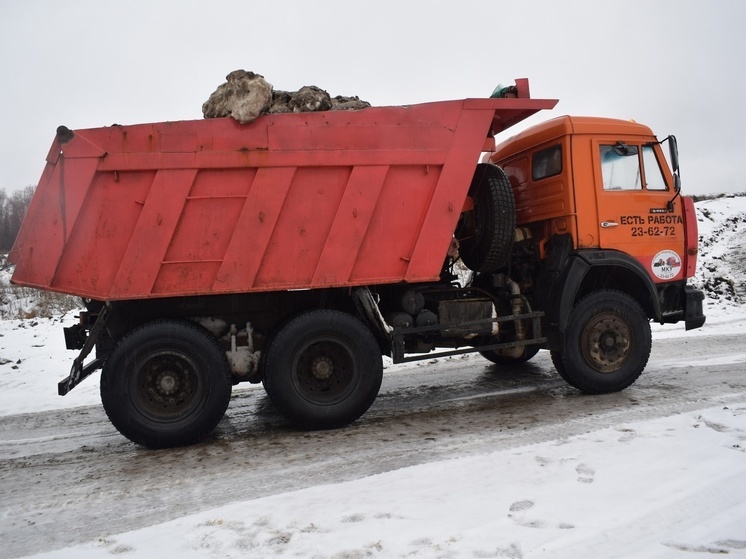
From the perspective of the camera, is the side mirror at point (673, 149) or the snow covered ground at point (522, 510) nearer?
the snow covered ground at point (522, 510)

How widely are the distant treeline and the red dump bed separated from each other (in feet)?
155

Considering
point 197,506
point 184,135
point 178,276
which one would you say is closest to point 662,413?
point 197,506

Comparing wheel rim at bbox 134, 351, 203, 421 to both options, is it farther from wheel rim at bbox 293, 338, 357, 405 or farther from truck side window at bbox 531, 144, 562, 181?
truck side window at bbox 531, 144, 562, 181

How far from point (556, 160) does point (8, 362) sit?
9328mm

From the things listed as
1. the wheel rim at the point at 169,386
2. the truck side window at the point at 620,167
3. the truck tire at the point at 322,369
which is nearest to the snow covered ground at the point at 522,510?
the truck tire at the point at 322,369

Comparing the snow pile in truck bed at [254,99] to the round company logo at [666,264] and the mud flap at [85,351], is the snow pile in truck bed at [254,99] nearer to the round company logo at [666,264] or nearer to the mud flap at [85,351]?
the mud flap at [85,351]

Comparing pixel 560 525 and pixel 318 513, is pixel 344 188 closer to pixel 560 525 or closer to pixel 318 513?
pixel 318 513

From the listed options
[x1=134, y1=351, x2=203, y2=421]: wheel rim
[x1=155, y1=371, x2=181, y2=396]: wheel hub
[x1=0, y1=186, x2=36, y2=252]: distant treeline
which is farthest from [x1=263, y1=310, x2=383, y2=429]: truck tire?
[x1=0, y1=186, x2=36, y2=252]: distant treeline

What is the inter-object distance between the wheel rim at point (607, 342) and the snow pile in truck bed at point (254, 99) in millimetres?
3815

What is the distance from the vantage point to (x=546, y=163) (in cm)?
636

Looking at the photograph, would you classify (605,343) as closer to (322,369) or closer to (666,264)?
(666,264)

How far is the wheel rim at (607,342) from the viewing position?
6027 millimetres

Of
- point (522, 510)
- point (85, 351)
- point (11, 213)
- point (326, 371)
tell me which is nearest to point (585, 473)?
point (522, 510)

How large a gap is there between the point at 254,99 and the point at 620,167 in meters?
4.25
